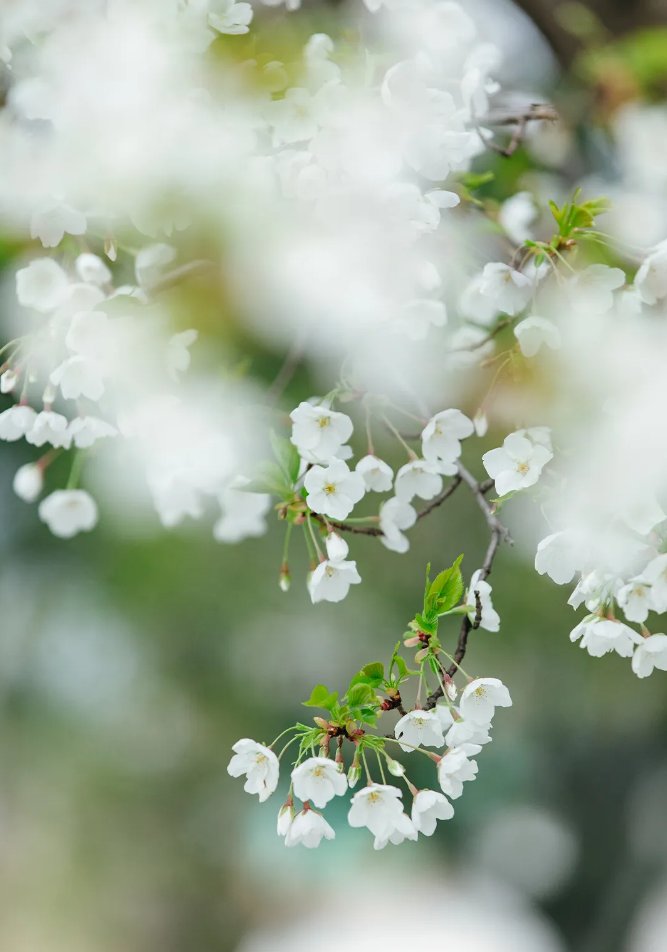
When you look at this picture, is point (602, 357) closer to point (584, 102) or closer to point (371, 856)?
point (584, 102)

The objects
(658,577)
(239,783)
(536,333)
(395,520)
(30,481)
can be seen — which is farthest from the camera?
(239,783)

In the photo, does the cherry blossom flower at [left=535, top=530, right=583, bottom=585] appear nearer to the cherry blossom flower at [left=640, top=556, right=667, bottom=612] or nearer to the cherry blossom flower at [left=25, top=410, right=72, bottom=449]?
the cherry blossom flower at [left=640, top=556, right=667, bottom=612]

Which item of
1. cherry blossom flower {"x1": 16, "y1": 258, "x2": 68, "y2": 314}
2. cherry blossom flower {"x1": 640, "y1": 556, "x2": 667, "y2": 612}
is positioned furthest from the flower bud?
cherry blossom flower {"x1": 16, "y1": 258, "x2": 68, "y2": 314}

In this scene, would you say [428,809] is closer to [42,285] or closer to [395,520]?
[395,520]

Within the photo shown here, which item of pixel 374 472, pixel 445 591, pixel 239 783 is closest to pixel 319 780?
pixel 445 591

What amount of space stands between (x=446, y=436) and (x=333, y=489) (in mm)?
121

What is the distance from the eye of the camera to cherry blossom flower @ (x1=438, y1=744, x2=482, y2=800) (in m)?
0.65

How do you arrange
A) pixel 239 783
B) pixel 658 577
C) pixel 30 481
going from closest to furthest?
pixel 658 577 → pixel 30 481 → pixel 239 783

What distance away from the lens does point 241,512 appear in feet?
3.52

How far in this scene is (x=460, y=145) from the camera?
0.77 meters

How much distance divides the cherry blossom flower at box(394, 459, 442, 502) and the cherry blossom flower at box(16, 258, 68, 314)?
357mm

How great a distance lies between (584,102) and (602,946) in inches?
178

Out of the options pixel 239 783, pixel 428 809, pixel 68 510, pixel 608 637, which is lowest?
pixel 239 783

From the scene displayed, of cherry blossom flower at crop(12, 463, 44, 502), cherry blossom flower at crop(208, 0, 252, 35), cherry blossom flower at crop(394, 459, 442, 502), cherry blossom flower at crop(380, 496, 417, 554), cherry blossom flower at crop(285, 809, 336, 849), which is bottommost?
cherry blossom flower at crop(12, 463, 44, 502)
